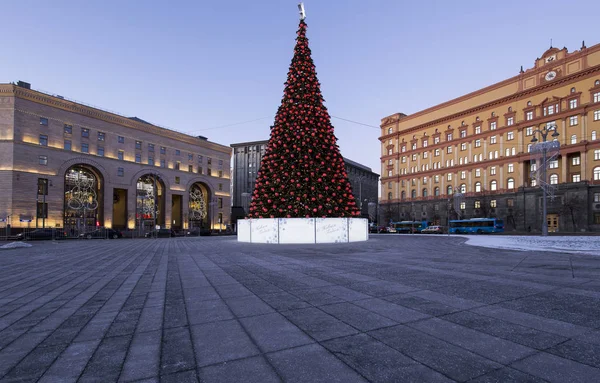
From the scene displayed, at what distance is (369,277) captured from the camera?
7098 mm

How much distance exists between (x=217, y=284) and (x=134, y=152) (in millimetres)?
65312

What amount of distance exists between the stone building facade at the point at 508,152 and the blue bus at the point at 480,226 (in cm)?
341

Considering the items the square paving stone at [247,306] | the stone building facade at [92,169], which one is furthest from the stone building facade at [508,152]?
the stone building facade at [92,169]

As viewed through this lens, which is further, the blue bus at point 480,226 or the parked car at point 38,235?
the blue bus at point 480,226

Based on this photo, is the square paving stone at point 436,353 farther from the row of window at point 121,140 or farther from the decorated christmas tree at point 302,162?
the row of window at point 121,140

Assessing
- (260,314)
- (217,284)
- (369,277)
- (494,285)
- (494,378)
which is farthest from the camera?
(369,277)

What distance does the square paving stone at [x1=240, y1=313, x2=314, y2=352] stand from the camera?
3256mm

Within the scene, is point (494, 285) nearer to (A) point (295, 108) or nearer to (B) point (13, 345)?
(B) point (13, 345)

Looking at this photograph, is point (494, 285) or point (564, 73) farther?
point (564, 73)

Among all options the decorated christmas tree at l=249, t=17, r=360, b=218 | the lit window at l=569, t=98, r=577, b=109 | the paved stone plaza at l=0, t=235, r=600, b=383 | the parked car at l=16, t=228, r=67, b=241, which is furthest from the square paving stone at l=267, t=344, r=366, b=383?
the lit window at l=569, t=98, r=577, b=109

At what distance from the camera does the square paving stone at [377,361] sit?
8.27 feet

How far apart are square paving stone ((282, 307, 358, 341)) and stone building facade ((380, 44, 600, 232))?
43.3 m

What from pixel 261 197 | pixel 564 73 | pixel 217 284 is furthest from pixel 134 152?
pixel 564 73

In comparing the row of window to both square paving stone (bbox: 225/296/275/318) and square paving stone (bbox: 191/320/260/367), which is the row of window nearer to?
square paving stone (bbox: 225/296/275/318)
